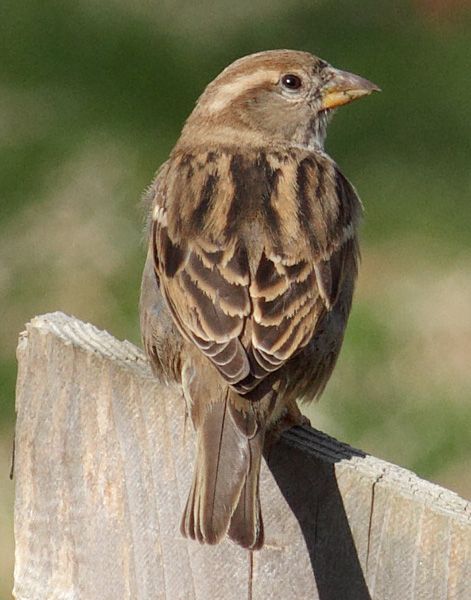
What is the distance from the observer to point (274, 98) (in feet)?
15.8

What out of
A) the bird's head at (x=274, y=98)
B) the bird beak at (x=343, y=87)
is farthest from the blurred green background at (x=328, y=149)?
the bird beak at (x=343, y=87)

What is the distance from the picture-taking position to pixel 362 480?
2.57 metres

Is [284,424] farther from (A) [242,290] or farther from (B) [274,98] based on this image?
(B) [274,98]

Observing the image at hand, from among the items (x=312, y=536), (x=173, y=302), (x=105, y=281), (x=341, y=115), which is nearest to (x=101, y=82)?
(x=341, y=115)

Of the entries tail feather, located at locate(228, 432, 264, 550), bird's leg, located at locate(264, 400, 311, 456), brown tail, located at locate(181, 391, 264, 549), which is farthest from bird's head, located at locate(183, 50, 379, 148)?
tail feather, located at locate(228, 432, 264, 550)

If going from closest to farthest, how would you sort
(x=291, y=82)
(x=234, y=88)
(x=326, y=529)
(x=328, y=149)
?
(x=326, y=529) < (x=234, y=88) < (x=291, y=82) < (x=328, y=149)

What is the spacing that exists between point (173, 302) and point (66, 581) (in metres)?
0.99

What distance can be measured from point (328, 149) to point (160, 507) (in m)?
4.42

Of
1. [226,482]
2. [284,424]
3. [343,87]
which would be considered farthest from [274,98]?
[226,482]

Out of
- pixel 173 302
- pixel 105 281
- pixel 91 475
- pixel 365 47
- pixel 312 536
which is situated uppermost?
pixel 365 47

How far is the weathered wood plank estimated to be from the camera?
2545mm

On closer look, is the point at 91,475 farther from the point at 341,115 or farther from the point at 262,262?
the point at 341,115

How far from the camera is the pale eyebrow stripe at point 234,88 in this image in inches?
184

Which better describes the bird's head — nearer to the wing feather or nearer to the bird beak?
the bird beak
